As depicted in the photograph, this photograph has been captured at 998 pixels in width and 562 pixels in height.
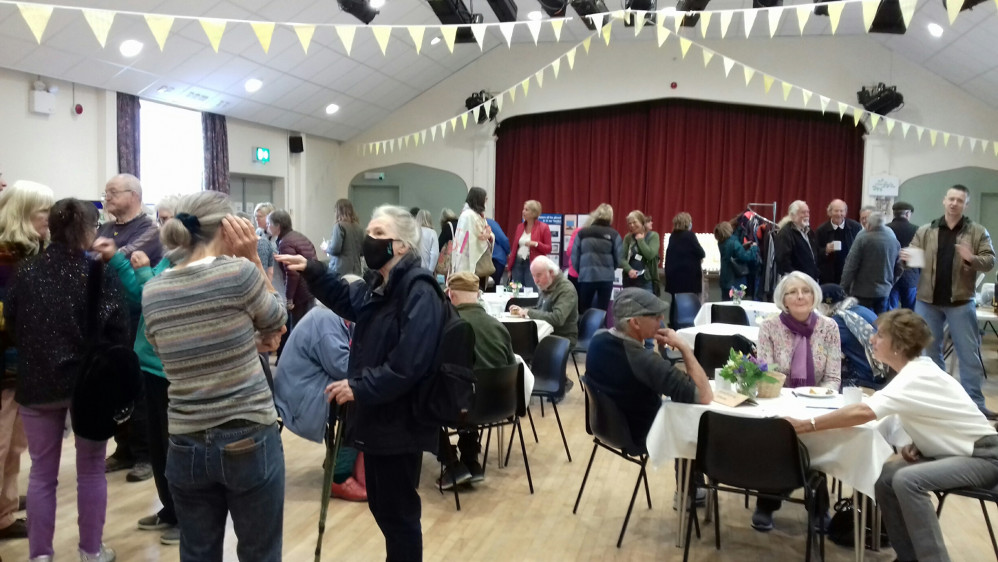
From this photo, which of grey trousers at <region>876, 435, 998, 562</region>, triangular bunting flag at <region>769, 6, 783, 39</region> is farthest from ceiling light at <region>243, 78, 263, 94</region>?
grey trousers at <region>876, 435, 998, 562</region>

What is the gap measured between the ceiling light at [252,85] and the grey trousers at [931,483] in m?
7.61

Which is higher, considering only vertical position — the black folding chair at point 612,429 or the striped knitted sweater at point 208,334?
the striped knitted sweater at point 208,334

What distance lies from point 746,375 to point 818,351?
69 cm

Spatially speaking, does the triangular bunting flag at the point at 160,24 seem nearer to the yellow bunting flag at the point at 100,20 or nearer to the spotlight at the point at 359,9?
the yellow bunting flag at the point at 100,20

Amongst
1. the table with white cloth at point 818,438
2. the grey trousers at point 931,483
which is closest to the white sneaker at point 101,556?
the table with white cloth at point 818,438

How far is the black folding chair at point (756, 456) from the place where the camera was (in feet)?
8.93

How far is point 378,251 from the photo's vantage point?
227 cm

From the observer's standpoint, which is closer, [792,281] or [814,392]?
[814,392]

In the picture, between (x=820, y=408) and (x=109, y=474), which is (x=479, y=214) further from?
(x=820, y=408)

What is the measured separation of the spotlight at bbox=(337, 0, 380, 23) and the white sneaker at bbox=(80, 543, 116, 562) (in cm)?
537

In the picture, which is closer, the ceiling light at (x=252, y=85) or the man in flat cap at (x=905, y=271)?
the man in flat cap at (x=905, y=271)

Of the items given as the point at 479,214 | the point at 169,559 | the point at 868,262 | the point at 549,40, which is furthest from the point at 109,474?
the point at 549,40

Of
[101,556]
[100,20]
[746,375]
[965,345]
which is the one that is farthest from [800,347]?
[100,20]

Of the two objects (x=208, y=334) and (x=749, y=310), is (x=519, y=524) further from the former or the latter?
(x=749, y=310)
